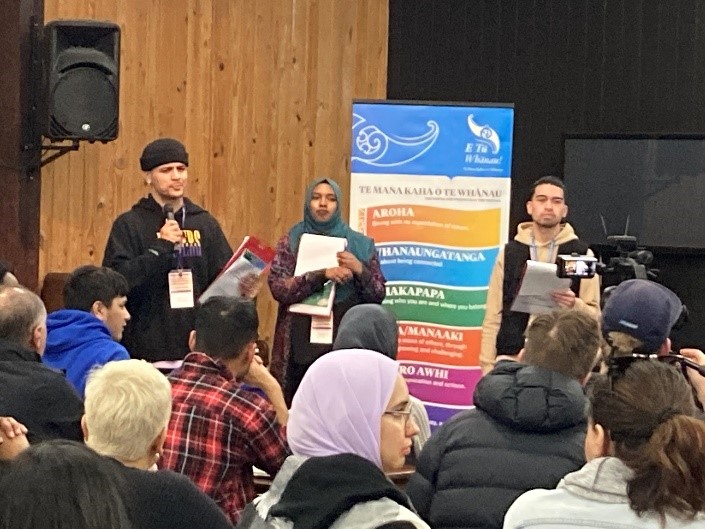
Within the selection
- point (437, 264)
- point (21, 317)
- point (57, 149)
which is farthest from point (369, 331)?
point (437, 264)

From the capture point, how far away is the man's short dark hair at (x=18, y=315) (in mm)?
3158

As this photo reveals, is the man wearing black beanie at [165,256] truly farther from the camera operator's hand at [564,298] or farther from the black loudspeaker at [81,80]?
the camera operator's hand at [564,298]

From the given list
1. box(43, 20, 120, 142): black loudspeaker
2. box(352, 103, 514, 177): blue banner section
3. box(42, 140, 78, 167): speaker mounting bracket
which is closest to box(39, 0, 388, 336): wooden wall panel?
box(42, 140, 78, 167): speaker mounting bracket

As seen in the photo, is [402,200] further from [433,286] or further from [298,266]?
[298,266]

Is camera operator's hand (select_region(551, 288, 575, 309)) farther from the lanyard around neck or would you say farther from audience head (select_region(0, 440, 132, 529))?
audience head (select_region(0, 440, 132, 529))

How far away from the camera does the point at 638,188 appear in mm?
6773

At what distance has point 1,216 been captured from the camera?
5.38 meters

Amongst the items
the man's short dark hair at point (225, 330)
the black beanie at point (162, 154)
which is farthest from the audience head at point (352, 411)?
the black beanie at point (162, 154)

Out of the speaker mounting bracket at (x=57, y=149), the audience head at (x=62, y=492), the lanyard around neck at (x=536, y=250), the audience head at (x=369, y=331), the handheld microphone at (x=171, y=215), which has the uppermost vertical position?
the speaker mounting bracket at (x=57, y=149)

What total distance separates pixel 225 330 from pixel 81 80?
8.26ft

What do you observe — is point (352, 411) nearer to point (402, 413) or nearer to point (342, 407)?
point (342, 407)

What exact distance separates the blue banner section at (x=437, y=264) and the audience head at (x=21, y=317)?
3386mm

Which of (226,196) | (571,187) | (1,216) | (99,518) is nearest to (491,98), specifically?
(571,187)

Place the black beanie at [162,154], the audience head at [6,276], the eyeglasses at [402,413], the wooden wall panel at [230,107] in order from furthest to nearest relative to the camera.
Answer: the wooden wall panel at [230,107]
the black beanie at [162,154]
the audience head at [6,276]
the eyeglasses at [402,413]
